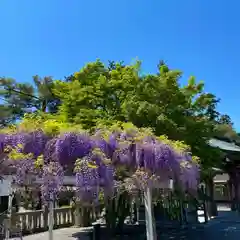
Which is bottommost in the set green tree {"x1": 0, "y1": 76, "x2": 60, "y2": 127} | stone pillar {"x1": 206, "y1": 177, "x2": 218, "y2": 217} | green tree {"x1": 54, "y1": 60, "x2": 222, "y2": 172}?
stone pillar {"x1": 206, "y1": 177, "x2": 218, "y2": 217}

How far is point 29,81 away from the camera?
24656 mm

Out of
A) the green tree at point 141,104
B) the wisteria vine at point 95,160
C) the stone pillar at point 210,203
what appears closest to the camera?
the wisteria vine at point 95,160

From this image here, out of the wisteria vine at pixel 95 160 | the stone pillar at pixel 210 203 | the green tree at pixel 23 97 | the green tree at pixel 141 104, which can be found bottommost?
the stone pillar at pixel 210 203

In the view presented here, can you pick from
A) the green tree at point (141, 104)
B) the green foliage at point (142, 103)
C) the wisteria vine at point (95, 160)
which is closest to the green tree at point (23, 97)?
the green foliage at point (142, 103)

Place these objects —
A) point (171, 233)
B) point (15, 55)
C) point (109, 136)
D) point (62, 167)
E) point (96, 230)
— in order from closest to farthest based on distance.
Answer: point (62, 167)
point (109, 136)
point (96, 230)
point (171, 233)
point (15, 55)

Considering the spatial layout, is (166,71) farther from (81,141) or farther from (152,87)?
(81,141)

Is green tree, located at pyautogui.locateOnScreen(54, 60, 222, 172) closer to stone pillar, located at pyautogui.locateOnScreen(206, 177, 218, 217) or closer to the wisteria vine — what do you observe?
the wisteria vine

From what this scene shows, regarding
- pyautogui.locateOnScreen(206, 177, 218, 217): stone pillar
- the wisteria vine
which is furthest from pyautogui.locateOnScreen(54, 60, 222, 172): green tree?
pyautogui.locateOnScreen(206, 177, 218, 217): stone pillar

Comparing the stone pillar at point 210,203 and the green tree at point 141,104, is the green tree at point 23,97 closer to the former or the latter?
the stone pillar at point 210,203

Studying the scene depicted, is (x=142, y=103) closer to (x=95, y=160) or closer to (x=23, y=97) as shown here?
(x=95, y=160)

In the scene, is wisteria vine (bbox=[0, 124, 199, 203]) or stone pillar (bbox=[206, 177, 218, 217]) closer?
wisteria vine (bbox=[0, 124, 199, 203])

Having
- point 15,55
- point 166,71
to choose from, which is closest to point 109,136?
point 166,71

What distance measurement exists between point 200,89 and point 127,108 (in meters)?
3.46

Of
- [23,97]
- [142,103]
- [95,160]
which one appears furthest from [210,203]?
[23,97]
